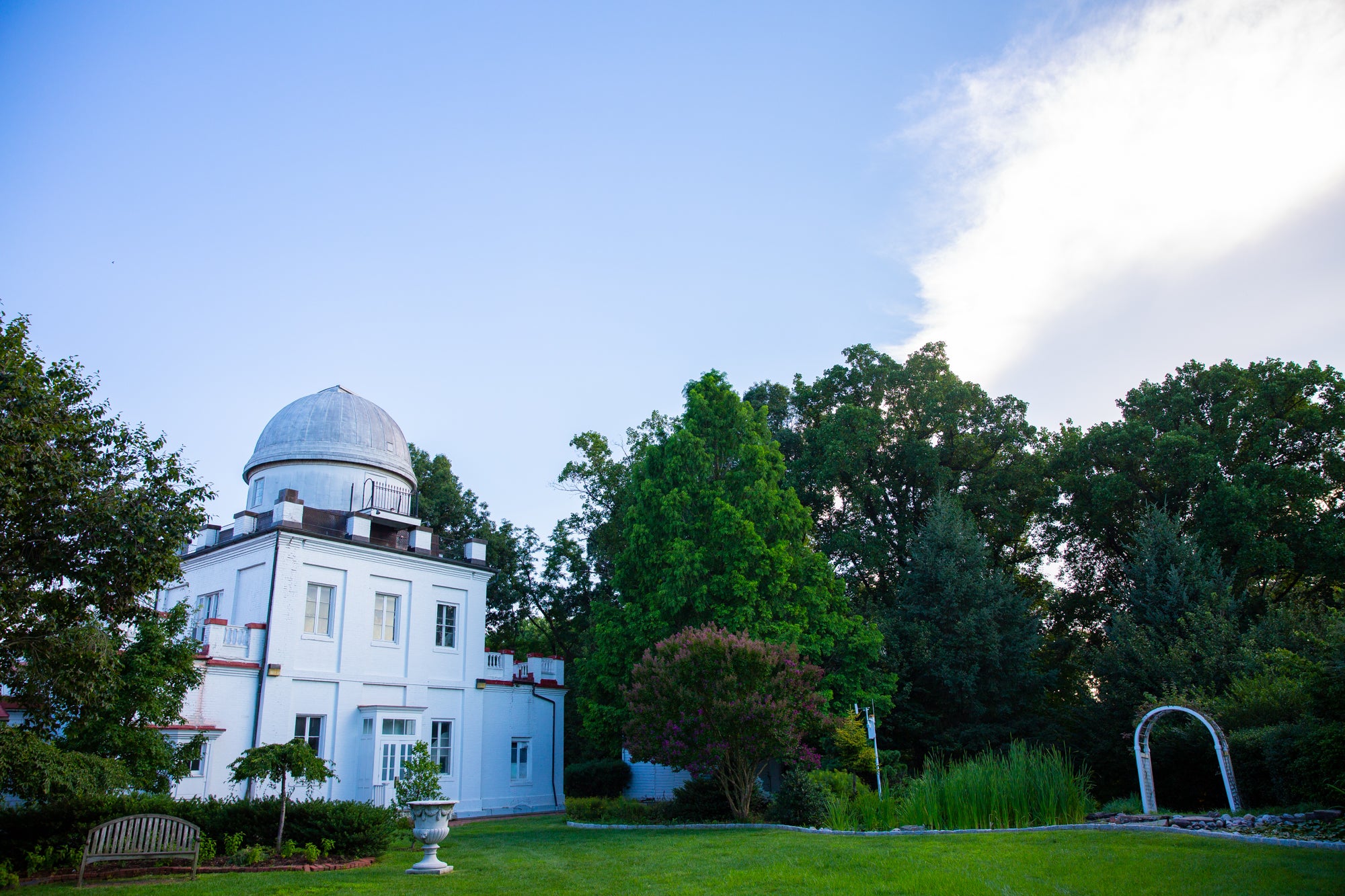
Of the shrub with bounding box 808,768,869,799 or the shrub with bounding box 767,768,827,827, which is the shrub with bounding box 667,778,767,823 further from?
the shrub with bounding box 808,768,869,799

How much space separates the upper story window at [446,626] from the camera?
26109 mm

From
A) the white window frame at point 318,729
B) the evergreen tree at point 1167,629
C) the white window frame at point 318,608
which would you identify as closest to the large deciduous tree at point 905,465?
the evergreen tree at point 1167,629

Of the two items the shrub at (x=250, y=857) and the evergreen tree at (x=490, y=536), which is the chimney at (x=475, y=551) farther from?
the shrub at (x=250, y=857)

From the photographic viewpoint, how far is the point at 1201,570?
24.0 meters

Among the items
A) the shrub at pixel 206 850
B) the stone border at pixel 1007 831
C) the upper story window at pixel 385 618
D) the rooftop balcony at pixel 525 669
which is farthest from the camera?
the rooftop balcony at pixel 525 669

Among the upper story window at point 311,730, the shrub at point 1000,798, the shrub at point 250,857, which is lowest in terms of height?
the shrub at point 250,857

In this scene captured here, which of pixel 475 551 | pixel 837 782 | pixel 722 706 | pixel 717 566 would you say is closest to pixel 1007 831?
pixel 722 706

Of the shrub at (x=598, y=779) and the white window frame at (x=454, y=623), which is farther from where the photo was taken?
the shrub at (x=598, y=779)

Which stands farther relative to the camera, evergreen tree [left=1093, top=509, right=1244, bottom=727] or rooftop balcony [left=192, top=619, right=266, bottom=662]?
evergreen tree [left=1093, top=509, right=1244, bottom=727]

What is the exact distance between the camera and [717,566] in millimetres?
23156

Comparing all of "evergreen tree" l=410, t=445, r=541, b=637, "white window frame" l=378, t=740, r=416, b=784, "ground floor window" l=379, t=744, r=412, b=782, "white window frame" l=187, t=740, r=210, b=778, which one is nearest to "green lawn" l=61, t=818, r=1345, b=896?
"white window frame" l=187, t=740, r=210, b=778

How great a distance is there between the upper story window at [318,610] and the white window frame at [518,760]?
7198 millimetres

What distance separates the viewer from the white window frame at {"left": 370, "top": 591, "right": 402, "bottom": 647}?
2433cm

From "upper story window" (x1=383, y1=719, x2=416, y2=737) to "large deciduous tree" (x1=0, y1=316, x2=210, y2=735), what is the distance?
1257 centimetres
